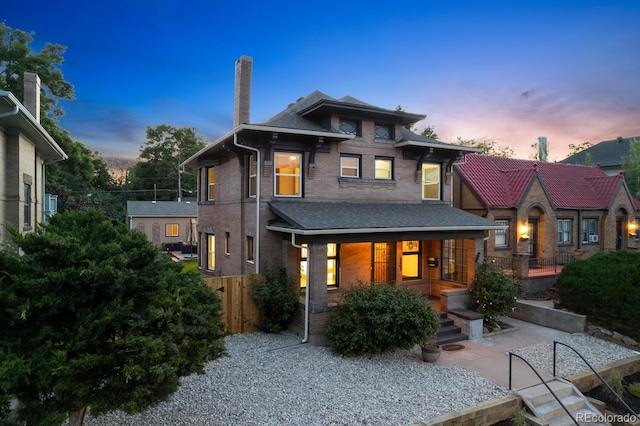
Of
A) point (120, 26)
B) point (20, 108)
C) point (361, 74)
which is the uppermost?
point (120, 26)

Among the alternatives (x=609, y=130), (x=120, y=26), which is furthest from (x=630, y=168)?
(x=120, y=26)

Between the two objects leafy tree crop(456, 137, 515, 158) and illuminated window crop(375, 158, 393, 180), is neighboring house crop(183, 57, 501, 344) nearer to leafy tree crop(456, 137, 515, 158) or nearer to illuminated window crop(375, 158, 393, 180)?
illuminated window crop(375, 158, 393, 180)

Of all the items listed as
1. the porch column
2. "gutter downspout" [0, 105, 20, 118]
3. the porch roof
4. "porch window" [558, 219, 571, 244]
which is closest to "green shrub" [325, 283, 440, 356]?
the porch column

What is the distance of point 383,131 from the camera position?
15.1 meters

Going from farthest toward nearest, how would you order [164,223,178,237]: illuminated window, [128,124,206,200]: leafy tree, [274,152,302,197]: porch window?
[128,124,206,200]: leafy tree, [164,223,178,237]: illuminated window, [274,152,302,197]: porch window

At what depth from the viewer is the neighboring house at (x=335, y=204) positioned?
39.0 ft

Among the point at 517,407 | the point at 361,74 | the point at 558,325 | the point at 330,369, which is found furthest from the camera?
the point at 361,74

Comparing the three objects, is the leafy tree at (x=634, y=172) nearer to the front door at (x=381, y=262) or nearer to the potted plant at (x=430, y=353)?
the front door at (x=381, y=262)

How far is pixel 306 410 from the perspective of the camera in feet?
23.4

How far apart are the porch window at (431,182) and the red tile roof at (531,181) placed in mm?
4503

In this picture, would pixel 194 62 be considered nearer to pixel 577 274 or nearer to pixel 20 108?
pixel 20 108

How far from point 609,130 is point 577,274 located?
1528 inches

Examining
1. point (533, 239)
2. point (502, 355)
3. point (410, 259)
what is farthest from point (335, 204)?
point (533, 239)

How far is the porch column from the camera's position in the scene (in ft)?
35.9
